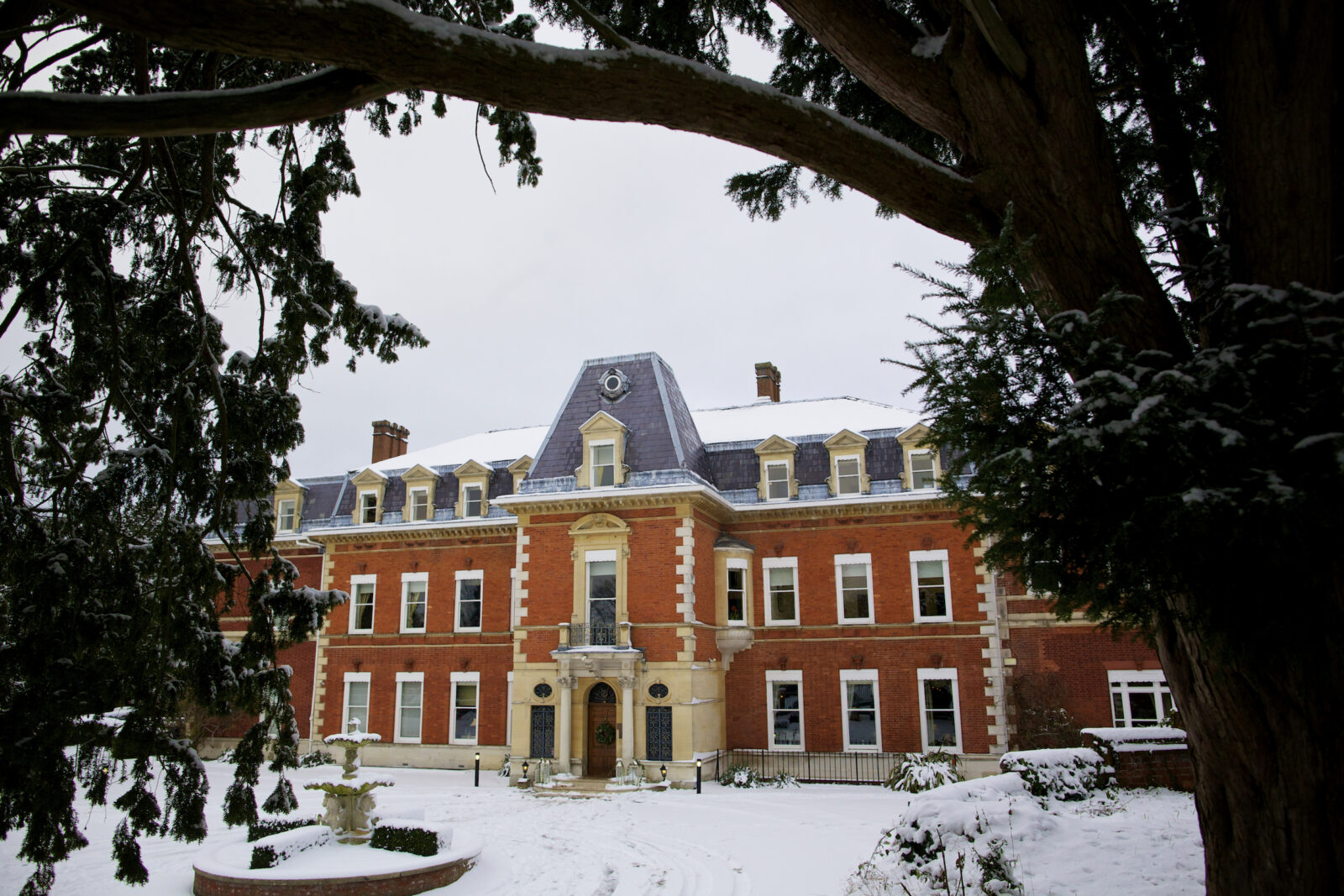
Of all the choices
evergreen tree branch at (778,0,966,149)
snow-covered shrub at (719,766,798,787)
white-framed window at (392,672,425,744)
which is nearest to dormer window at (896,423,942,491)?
snow-covered shrub at (719,766,798,787)

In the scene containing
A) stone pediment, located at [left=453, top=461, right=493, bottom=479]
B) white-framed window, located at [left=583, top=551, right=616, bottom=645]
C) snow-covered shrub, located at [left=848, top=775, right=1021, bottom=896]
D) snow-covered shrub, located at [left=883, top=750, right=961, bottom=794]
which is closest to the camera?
snow-covered shrub, located at [left=848, top=775, right=1021, bottom=896]

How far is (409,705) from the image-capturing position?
1120 inches

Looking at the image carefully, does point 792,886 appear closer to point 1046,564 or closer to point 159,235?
point 1046,564

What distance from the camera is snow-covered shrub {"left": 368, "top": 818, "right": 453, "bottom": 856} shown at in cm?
1409

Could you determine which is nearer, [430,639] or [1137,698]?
[1137,698]

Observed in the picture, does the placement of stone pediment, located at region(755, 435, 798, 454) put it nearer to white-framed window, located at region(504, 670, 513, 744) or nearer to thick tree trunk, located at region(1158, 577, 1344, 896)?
white-framed window, located at region(504, 670, 513, 744)

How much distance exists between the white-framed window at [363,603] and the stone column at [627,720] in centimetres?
1094

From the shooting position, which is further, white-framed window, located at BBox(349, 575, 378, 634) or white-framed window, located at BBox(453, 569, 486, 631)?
white-framed window, located at BBox(349, 575, 378, 634)

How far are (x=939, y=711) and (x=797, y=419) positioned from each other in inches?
397

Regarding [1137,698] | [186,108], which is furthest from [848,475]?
[186,108]

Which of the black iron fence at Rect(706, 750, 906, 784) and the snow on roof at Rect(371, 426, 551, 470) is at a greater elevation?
the snow on roof at Rect(371, 426, 551, 470)

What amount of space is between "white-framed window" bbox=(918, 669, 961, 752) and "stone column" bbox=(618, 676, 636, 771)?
7915 millimetres

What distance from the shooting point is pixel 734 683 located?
25.6m

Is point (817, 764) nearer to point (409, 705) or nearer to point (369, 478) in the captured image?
point (409, 705)
